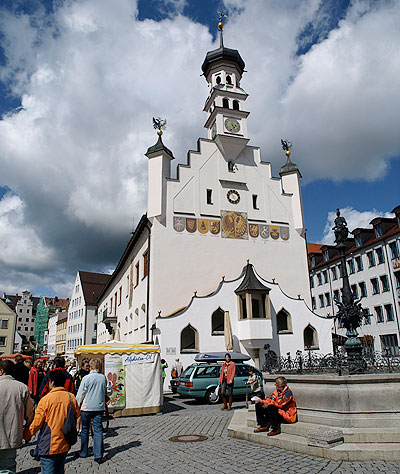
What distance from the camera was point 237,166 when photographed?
28906 mm

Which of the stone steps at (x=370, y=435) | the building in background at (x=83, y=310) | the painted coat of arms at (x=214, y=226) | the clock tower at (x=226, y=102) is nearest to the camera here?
the stone steps at (x=370, y=435)

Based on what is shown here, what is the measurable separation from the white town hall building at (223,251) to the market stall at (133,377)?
25.9 ft

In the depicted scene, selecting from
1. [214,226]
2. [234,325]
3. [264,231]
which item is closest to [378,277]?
[264,231]

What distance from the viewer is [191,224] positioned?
26.0m

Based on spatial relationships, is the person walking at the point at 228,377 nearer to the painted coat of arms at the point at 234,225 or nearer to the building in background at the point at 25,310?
the painted coat of arms at the point at 234,225

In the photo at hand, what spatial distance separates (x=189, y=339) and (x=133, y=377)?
11033mm

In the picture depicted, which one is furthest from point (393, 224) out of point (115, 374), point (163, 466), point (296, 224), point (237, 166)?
point (163, 466)

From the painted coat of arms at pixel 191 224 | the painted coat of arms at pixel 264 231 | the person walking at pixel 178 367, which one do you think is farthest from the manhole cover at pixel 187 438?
the painted coat of arms at pixel 264 231

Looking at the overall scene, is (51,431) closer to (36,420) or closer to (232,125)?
(36,420)

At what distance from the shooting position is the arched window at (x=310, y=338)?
24.6 metres

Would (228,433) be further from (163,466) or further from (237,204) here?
A: (237,204)

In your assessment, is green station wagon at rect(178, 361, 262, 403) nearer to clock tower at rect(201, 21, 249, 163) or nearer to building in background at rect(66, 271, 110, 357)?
clock tower at rect(201, 21, 249, 163)

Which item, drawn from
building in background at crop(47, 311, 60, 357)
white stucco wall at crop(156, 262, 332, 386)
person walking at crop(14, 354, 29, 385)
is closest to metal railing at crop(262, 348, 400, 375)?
person walking at crop(14, 354, 29, 385)

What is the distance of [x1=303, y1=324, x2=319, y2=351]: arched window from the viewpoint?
24.6m
